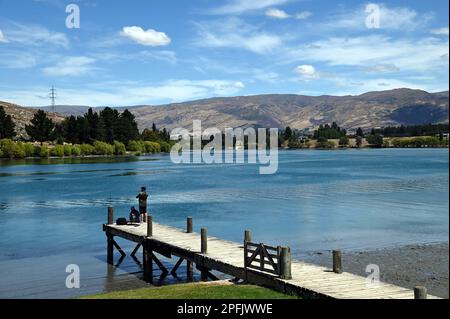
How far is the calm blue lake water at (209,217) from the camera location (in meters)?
36.4

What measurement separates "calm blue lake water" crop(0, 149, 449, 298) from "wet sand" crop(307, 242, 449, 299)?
2.29 metres

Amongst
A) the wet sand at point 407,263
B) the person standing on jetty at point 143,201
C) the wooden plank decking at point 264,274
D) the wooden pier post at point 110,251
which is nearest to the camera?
the wooden plank decking at point 264,274

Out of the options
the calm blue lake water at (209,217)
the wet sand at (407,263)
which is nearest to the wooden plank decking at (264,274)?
the calm blue lake water at (209,217)

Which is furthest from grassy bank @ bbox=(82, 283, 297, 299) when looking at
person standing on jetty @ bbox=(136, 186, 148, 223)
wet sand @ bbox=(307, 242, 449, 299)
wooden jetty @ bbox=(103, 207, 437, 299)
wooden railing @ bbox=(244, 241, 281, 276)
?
person standing on jetty @ bbox=(136, 186, 148, 223)

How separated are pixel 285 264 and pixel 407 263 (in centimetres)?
1547

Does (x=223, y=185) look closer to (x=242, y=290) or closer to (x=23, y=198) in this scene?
(x=23, y=198)

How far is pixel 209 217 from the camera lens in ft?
193

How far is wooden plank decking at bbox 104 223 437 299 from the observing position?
69.6 feet

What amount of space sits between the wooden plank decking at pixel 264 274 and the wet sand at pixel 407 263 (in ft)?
24.8

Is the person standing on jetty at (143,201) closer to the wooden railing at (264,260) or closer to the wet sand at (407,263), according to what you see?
the wet sand at (407,263)

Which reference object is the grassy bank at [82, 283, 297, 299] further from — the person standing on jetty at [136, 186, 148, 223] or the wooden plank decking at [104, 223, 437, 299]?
the person standing on jetty at [136, 186, 148, 223]
